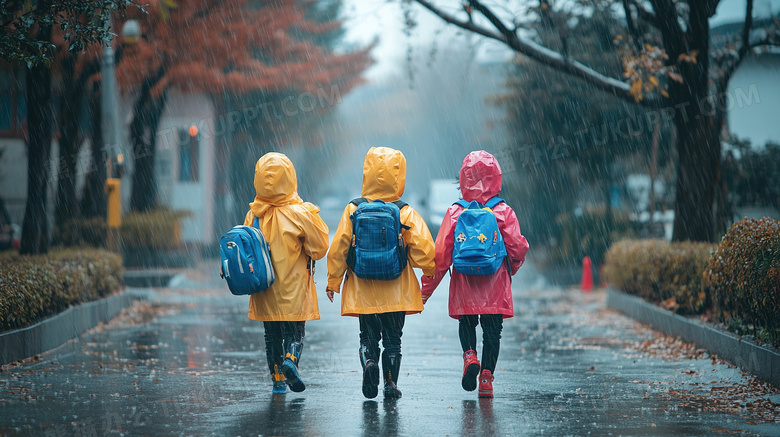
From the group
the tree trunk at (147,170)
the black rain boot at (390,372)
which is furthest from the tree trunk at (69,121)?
the black rain boot at (390,372)

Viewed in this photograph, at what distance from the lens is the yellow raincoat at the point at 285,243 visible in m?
7.03

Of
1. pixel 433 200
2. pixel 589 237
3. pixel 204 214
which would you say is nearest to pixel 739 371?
pixel 589 237

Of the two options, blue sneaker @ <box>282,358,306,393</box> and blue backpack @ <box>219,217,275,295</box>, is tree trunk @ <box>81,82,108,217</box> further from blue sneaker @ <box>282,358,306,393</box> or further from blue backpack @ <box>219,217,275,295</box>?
blue sneaker @ <box>282,358,306,393</box>

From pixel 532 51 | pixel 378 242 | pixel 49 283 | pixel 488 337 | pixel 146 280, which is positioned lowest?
pixel 488 337

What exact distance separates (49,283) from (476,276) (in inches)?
Result: 204

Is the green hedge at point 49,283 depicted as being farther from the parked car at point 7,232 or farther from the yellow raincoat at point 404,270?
the parked car at point 7,232

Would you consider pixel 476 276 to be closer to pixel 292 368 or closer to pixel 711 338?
pixel 292 368

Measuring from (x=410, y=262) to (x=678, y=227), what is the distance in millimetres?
7597

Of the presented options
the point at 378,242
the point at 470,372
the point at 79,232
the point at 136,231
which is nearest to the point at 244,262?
the point at 378,242

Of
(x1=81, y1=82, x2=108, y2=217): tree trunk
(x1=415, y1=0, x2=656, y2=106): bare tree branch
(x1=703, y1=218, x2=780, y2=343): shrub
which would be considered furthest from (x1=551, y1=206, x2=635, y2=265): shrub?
(x1=703, y1=218, x2=780, y2=343): shrub

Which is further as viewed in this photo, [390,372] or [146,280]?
[146,280]

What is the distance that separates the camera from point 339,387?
297 inches

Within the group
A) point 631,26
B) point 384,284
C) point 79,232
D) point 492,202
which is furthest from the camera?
point 79,232

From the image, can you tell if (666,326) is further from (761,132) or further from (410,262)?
(761,132)
